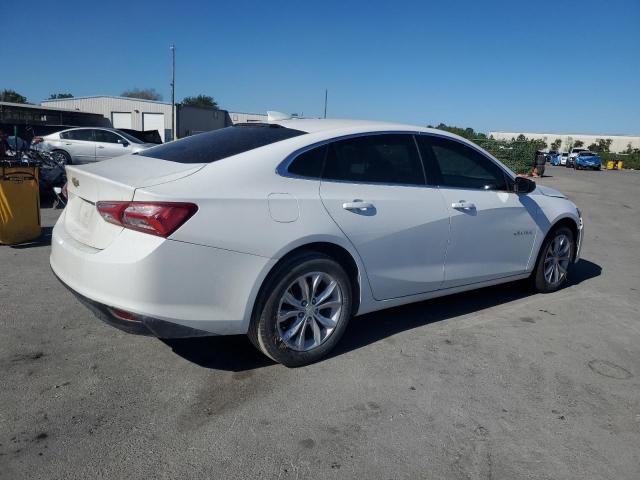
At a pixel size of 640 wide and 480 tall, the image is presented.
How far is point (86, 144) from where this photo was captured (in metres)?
19.0

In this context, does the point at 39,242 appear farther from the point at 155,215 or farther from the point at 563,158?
the point at 563,158

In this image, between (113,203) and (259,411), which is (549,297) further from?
(113,203)

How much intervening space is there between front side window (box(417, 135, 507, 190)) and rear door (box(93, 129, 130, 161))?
16651 mm

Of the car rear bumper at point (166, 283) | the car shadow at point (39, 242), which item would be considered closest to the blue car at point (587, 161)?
the car shadow at point (39, 242)

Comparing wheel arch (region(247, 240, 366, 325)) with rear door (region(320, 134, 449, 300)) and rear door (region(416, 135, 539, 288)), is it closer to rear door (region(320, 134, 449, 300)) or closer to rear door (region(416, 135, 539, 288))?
rear door (region(320, 134, 449, 300))

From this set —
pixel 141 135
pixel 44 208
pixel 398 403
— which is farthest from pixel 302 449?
pixel 141 135

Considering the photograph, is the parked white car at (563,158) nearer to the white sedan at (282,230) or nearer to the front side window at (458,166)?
the front side window at (458,166)

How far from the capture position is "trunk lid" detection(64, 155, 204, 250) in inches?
123

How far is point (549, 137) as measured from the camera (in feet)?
314


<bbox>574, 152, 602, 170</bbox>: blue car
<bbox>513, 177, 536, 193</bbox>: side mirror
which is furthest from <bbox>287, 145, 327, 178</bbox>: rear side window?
<bbox>574, 152, 602, 170</bbox>: blue car

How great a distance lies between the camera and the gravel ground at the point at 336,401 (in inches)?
103

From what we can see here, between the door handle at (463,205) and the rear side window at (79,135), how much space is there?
1768 cm

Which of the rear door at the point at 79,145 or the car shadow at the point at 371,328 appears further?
the rear door at the point at 79,145

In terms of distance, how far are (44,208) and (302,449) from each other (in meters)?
8.68
